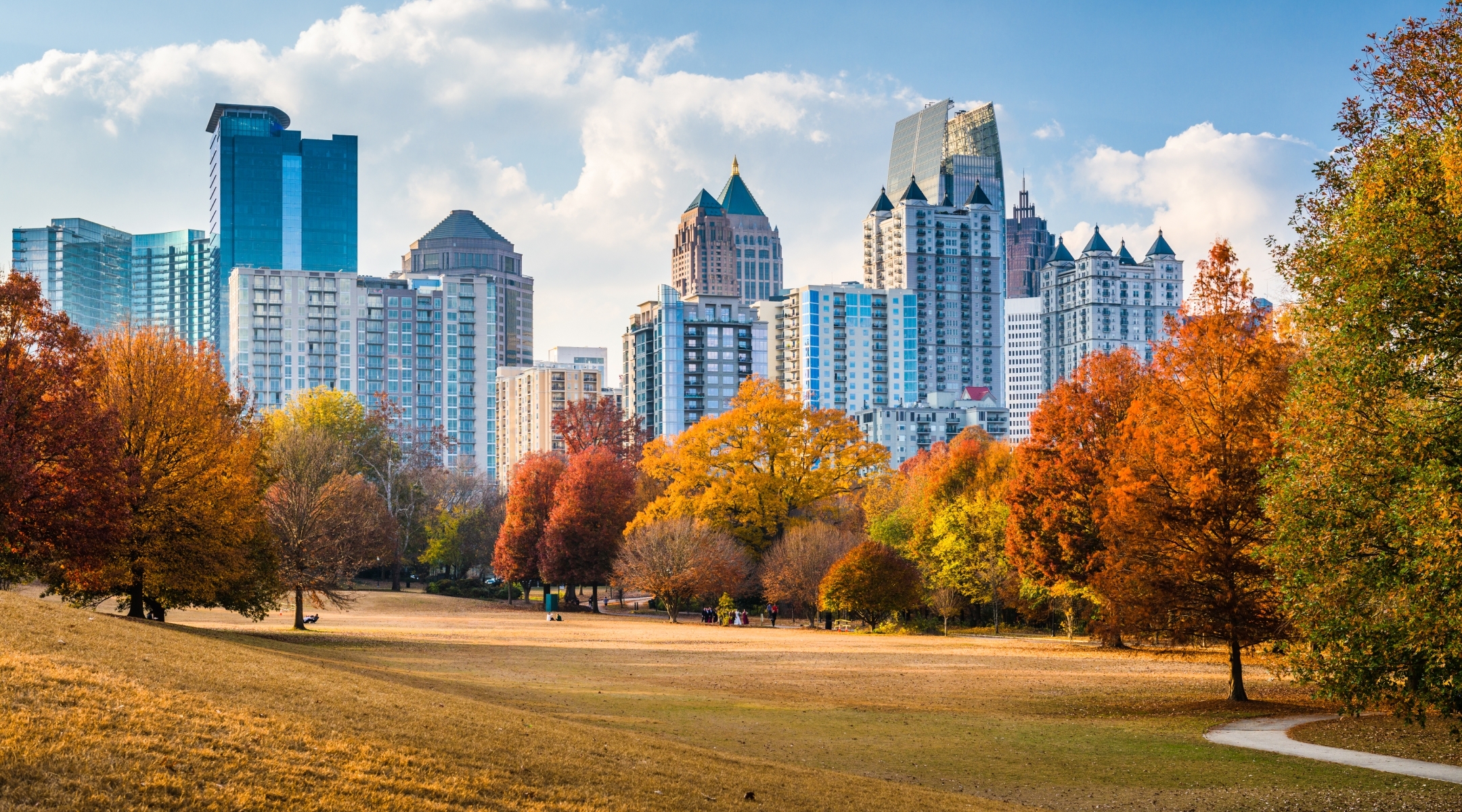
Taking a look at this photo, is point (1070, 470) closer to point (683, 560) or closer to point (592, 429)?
point (683, 560)

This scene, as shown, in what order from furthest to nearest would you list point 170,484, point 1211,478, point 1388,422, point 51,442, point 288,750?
point 170,484, point 51,442, point 1211,478, point 1388,422, point 288,750

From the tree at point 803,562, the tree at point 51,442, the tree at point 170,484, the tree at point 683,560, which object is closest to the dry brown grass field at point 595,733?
the tree at point 170,484

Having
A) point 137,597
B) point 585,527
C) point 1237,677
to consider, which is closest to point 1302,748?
point 1237,677

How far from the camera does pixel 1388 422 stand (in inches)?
672

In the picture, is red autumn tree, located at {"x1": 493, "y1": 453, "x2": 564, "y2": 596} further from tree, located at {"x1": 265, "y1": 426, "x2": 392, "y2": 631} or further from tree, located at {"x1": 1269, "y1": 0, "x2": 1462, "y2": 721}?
tree, located at {"x1": 1269, "y1": 0, "x2": 1462, "y2": 721}

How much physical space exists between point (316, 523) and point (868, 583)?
25541 mm

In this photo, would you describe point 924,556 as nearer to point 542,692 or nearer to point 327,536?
point 327,536

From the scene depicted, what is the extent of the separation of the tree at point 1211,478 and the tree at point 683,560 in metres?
35.3

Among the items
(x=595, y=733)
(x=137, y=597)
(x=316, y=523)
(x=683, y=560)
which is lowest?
(x=683, y=560)

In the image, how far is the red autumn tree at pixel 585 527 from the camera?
238ft

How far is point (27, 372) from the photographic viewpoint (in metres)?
27.7

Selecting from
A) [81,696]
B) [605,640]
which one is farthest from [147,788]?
[605,640]

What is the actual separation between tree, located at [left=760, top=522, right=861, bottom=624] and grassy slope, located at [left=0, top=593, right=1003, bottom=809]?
4114cm

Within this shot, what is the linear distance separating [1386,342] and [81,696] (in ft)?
59.1
